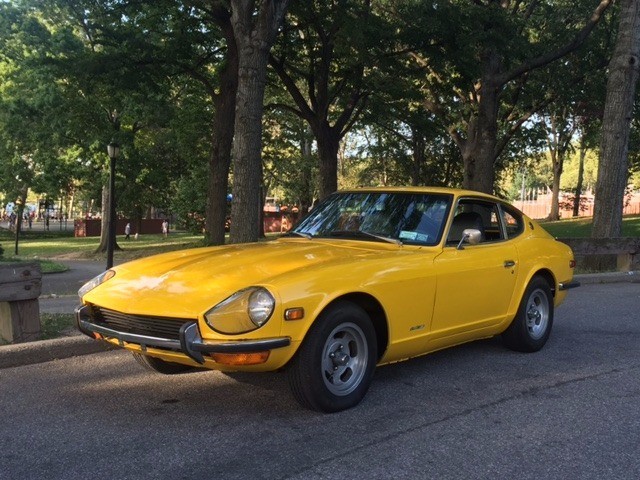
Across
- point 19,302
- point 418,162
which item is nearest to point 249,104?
point 19,302

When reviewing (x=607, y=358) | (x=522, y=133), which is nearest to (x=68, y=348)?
(x=607, y=358)

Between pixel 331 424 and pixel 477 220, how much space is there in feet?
8.69

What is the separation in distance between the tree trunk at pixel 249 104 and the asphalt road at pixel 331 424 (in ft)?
15.0

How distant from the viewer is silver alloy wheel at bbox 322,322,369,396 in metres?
4.02

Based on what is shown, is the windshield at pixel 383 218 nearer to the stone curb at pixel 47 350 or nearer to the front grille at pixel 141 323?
the front grille at pixel 141 323

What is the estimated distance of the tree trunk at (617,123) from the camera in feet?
44.6

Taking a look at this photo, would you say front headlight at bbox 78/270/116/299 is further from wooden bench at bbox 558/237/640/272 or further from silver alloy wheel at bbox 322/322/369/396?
wooden bench at bbox 558/237/640/272

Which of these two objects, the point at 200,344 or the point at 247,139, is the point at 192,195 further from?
the point at 200,344

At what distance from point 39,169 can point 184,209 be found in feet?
27.2

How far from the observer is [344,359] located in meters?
4.13

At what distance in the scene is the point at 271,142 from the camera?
34.4 metres

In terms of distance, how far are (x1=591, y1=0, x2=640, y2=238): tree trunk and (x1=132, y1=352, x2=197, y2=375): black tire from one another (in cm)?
1237

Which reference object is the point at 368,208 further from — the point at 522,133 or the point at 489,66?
the point at 522,133

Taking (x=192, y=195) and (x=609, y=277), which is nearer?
(x=609, y=277)
